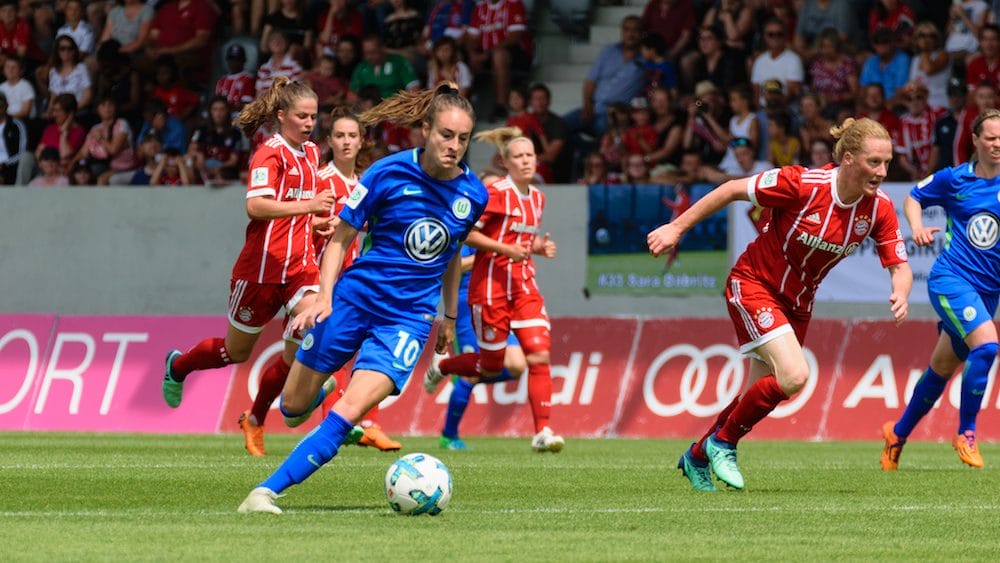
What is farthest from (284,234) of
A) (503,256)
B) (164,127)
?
(164,127)

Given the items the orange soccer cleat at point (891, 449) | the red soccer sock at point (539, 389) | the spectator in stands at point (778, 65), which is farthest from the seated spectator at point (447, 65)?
the orange soccer cleat at point (891, 449)

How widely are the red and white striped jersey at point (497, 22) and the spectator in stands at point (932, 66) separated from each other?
4.72m

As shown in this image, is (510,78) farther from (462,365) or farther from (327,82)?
(462,365)

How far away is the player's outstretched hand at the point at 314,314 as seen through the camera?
780cm

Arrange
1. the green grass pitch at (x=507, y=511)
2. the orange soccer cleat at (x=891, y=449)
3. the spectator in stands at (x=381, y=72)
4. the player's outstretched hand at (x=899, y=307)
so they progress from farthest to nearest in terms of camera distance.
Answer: the spectator in stands at (x=381, y=72) < the orange soccer cleat at (x=891, y=449) < the player's outstretched hand at (x=899, y=307) < the green grass pitch at (x=507, y=511)

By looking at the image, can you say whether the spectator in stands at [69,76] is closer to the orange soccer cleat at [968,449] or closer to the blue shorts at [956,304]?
the blue shorts at [956,304]

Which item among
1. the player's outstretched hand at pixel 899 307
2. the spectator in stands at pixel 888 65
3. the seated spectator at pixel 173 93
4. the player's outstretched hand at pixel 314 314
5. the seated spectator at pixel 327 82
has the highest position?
the player's outstretched hand at pixel 314 314

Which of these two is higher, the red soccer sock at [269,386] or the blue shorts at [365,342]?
the blue shorts at [365,342]

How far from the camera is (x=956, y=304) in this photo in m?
11.6

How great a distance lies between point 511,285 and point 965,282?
3732mm

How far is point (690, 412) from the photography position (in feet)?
54.9

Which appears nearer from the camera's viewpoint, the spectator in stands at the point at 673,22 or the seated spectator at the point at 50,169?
the spectator in stands at the point at 673,22

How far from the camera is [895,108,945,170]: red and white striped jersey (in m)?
18.4

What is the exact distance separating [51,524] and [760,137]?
12.5 m
